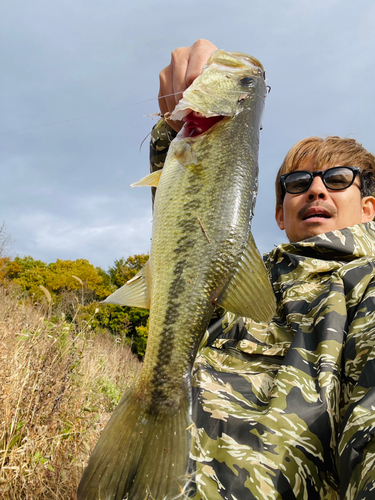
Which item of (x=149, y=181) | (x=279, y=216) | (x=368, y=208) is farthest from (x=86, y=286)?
(x=149, y=181)

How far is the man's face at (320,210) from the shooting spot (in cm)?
291

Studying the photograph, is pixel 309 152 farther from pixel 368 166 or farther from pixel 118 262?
pixel 118 262

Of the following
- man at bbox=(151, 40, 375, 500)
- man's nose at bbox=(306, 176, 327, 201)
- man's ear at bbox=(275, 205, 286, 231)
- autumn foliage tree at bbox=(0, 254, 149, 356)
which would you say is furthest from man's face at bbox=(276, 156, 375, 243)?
autumn foliage tree at bbox=(0, 254, 149, 356)

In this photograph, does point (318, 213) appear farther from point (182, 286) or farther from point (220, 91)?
point (182, 286)

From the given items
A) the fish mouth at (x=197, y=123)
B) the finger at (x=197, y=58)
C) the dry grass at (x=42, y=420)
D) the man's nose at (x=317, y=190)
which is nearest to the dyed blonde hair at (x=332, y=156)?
the man's nose at (x=317, y=190)

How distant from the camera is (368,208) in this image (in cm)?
331

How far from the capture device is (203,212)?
155 cm

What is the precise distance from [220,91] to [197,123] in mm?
261

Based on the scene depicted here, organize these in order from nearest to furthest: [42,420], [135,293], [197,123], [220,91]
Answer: [135,293] < [197,123] < [220,91] < [42,420]

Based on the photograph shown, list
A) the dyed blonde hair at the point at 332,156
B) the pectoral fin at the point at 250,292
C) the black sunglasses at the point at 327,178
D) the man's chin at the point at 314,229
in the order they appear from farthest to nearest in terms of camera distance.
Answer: the dyed blonde hair at the point at 332,156 → the black sunglasses at the point at 327,178 → the man's chin at the point at 314,229 → the pectoral fin at the point at 250,292

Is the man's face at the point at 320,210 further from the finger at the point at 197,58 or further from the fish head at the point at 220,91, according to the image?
the finger at the point at 197,58

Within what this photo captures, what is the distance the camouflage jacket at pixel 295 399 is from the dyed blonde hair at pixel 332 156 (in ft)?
4.66

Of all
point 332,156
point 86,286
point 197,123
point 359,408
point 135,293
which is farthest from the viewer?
point 86,286

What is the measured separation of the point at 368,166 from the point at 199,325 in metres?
2.71
